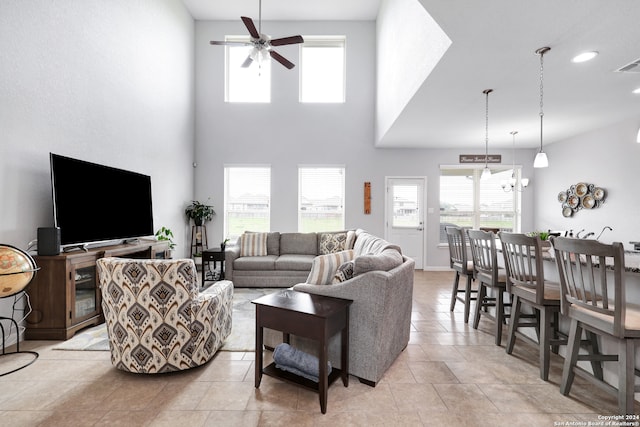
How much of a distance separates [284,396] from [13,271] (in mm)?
2188

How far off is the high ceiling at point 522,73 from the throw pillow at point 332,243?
6.91ft

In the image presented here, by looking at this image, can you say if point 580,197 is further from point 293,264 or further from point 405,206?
point 293,264

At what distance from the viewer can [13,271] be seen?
222 cm

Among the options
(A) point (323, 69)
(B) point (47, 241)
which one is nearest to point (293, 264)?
(B) point (47, 241)

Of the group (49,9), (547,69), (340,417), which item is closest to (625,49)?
(547,69)

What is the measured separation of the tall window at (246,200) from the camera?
675 cm

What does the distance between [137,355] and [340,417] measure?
152cm

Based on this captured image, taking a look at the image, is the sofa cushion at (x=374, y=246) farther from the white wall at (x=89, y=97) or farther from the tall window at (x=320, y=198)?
the white wall at (x=89, y=97)

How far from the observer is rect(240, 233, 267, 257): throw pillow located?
534 cm

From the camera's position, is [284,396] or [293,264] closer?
[284,396]

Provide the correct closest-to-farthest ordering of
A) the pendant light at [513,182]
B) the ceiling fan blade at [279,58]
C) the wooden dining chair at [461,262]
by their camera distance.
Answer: the wooden dining chair at [461,262] < the ceiling fan blade at [279,58] < the pendant light at [513,182]

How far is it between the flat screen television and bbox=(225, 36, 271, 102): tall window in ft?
10.4

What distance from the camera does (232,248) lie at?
17.1 ft

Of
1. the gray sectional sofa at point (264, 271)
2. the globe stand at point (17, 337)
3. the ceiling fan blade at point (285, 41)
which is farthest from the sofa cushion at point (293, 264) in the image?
the ceiling fan blade at point (285, 41)
